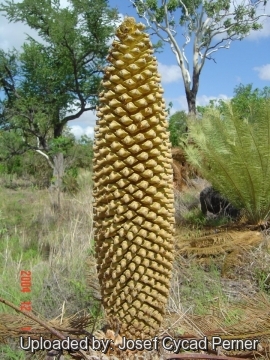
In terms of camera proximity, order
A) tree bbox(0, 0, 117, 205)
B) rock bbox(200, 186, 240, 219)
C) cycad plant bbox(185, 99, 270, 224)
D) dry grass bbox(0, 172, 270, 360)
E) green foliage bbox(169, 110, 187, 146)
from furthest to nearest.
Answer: tree bbox(0, 0, 117, 205)
green foliage bbox(169, 110, 187, 146)
rock bbox(200, 186, 240, 219)
cycad plant bbox(185, 99, 270, 224)
dry grass bbox(0, 172, 270, 360)

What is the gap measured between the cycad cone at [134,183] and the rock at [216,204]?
4.00 metres

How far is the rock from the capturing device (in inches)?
214

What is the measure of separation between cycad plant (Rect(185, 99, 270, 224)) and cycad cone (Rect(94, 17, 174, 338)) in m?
3.15

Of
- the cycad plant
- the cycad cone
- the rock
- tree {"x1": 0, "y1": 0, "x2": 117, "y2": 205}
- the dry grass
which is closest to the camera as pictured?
the cycad cone

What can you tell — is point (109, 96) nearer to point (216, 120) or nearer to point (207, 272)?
point (207, 272)

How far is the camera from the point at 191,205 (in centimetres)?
649

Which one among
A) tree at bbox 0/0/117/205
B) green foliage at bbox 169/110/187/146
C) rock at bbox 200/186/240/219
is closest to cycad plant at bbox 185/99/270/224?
rock at bbox 200/186/240/219

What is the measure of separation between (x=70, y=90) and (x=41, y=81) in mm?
1119

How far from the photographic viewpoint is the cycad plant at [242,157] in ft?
14.8

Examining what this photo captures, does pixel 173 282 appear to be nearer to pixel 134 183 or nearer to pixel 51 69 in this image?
pixel 134 183

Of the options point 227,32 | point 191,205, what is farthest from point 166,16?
point 191,205

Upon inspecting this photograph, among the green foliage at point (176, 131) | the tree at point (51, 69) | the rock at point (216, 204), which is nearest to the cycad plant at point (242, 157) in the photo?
the rock at point (216, 204)

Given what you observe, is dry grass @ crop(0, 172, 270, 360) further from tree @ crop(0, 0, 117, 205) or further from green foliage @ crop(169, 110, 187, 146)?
tree @ crop(0, 0, 117, 205)

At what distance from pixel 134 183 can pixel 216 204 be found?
4533 mm
